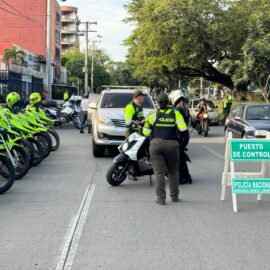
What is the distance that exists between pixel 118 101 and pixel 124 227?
8579 mm

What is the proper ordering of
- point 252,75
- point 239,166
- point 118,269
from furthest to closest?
point 252,75, point 239,166, point 118,269

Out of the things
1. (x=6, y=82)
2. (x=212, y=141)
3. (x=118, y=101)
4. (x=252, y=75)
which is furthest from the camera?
(x=252, y=75)

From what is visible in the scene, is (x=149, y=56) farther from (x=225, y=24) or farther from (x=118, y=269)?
(x=118, y=269)

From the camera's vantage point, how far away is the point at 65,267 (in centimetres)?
510

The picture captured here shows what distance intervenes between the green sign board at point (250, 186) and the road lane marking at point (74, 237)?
87.6 inches

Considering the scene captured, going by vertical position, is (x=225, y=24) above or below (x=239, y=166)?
above

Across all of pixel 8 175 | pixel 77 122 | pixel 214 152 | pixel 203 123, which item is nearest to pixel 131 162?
pixel 8 175

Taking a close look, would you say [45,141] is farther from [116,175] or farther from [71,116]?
[71,116]

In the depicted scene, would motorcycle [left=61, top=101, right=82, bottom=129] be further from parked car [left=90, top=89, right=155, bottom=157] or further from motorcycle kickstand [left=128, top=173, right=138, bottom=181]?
motorcycle kickstand [left=128, top=173, right=138, bottom=181]

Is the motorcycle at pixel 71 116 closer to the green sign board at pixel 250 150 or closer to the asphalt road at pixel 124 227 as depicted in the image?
the asphalt road at pixel 124 227

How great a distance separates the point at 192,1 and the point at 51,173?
80.8ft

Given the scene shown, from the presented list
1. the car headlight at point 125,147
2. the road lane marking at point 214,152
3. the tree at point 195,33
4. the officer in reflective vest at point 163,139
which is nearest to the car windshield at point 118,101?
the road lane marking at point 214,152

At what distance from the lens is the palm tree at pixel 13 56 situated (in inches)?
1920

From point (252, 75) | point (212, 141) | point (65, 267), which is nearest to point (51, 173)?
point (65, 267)
